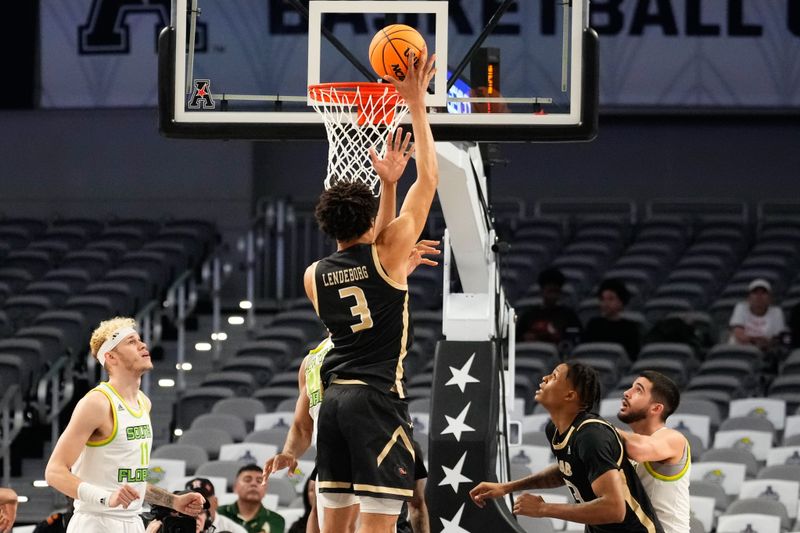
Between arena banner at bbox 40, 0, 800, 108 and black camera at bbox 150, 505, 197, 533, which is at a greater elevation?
arena banner at bbox 40, 0, 800, 108

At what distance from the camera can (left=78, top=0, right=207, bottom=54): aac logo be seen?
64.0 ft

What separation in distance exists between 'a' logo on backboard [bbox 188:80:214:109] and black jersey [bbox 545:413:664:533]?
235 cm

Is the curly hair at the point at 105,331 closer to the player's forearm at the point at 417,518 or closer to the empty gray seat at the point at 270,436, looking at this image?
the player's forearm at the point at 417,518

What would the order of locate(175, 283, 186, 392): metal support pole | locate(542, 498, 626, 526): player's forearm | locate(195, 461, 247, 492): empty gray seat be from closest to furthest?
1. locate(542, 498, 626, 526): player's forearm
2. locate(195, 461, 247, 492): empty gray seat
3. locate(175, 283, 186, 392): metal support pole

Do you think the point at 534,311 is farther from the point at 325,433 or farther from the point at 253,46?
the point at 325,433

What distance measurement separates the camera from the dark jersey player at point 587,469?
20.0 feet

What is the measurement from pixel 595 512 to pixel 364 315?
131 cm

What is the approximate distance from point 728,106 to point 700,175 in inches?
45.3

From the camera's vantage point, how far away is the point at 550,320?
1513 centimetres

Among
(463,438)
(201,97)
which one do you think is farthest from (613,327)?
(201,97)

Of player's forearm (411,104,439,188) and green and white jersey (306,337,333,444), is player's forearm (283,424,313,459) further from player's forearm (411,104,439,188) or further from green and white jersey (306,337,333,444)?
player's forearm (411,104,439,188)

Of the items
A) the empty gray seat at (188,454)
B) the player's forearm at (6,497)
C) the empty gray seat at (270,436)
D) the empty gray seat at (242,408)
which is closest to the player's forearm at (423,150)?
the player's forearm at (6,497)

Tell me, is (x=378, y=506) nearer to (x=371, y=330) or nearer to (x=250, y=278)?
(x=371, y=330)

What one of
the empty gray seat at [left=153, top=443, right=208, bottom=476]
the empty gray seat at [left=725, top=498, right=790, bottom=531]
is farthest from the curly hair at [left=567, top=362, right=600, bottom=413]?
the empty gray seat at [left=153, top=443, right=208, bottom=476]
